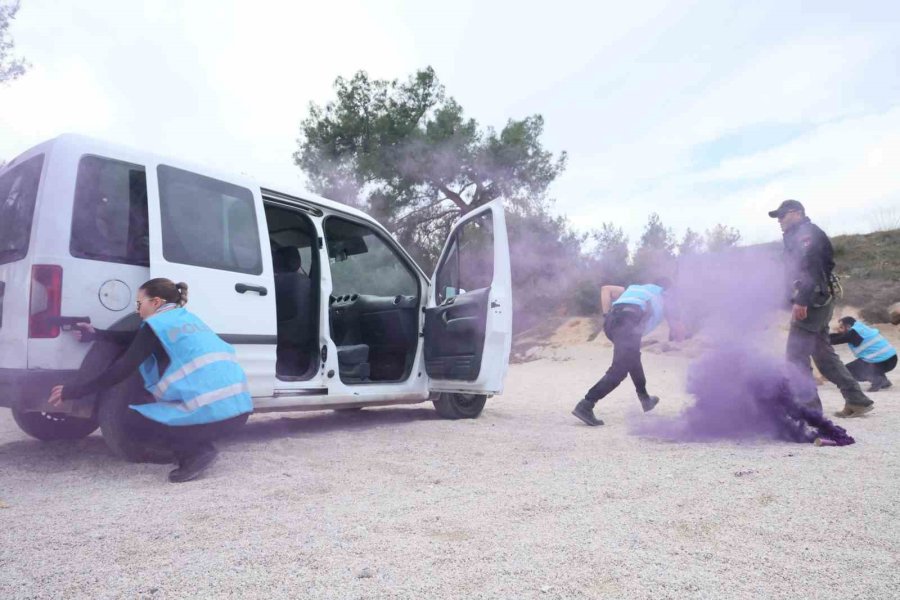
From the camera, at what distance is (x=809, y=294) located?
4582 mm

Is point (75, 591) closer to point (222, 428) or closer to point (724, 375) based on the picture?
point (222, 428)

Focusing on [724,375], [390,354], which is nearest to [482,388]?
[390,354]

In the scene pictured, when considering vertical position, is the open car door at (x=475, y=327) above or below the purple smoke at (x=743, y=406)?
above

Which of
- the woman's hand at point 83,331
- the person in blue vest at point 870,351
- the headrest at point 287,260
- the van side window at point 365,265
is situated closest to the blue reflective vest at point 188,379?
the woman's hand at point 83,331

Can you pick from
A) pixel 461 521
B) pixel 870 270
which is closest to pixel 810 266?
pixel 461 521

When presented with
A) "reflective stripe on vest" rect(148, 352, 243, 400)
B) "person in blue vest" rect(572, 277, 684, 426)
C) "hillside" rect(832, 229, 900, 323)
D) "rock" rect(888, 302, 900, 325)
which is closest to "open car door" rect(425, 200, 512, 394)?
"person in blue vest" rect(572, 277, 684, 426)

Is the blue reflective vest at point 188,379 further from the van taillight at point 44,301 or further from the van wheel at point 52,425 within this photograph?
the van wheel at point 52,425

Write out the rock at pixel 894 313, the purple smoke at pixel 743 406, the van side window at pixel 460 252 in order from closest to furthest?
1. the purple smoke at pixel 743 406
2. the van side window at pixel 460 252
3. the rock at pixel 894 313

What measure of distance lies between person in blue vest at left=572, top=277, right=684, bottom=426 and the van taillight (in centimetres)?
380

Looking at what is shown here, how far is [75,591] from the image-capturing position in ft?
5.95

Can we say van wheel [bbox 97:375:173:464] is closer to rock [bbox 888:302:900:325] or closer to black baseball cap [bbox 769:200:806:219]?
black baseball cap [bbox 769:200:806:219]

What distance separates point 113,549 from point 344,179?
1545 cm

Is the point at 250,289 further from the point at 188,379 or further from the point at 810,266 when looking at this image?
the point at 810,266

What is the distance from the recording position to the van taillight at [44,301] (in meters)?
3.07
